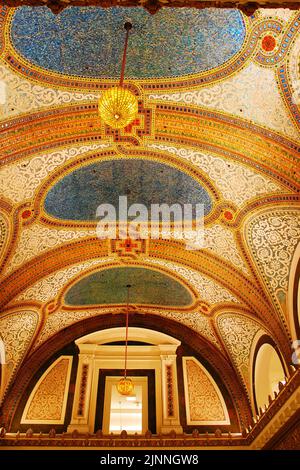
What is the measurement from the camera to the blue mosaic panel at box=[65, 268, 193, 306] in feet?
28.2

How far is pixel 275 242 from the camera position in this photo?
20.9 feet

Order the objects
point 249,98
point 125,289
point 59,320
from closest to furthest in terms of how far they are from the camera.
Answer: point 249,98, point 125,289, point 59,320

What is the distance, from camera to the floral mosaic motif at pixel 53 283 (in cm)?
792

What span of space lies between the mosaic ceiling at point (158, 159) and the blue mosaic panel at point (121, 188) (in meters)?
0.02

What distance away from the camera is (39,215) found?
6625 millimetres

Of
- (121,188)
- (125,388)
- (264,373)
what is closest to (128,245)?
(121,188)

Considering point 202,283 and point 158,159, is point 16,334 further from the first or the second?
point 158,159

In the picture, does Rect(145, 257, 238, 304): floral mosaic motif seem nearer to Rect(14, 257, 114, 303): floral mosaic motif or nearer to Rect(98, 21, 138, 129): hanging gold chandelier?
Rect(14, 257, 114, 303): floral mosaic motif

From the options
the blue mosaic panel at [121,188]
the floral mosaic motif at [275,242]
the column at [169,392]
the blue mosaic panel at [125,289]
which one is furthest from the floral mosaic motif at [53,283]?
the floral mosaic motif at [275,242]

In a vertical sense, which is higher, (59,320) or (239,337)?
(59,320)

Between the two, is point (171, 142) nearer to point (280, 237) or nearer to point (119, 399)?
point (280, 237)

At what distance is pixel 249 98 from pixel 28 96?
2.67m

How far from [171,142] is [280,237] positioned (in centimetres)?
219

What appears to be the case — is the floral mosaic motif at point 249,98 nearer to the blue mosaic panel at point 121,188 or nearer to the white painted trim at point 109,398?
the blue mosaic panel at point 121,188
